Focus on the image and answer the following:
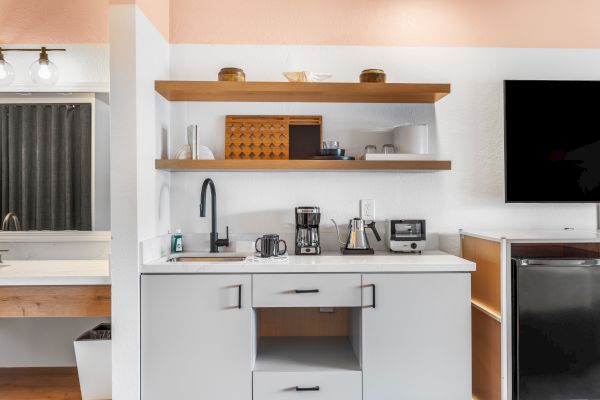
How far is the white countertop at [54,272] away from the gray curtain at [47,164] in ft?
0.76

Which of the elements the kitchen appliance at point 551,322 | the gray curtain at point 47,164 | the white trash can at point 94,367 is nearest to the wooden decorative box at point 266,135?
the gray curtain at point 47,164

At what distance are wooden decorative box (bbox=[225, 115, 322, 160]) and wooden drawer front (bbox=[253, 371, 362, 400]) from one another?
1.23m

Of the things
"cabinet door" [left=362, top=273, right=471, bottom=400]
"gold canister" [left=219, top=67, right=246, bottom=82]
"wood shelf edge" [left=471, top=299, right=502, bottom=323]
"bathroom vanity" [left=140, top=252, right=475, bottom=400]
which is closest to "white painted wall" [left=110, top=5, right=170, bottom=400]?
"bathroom vanity" [left=140, top=252, right=475, bottom=400]

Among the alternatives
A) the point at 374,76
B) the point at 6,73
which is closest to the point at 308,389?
the point at 374,76

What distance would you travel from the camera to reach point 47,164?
8.91ft

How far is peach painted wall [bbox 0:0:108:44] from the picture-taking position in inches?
108

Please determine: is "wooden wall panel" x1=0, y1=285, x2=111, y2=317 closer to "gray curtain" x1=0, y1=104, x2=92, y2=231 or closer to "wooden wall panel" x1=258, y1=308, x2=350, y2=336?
"gray curtain" x1=0, y1=104, x2=92, y2=231

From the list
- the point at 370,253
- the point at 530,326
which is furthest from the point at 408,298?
the point at 530,326

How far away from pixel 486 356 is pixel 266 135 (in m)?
1.76

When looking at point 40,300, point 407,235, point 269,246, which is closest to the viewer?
point 40,300

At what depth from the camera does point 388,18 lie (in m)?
2.80

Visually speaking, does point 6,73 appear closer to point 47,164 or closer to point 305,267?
point 47,164

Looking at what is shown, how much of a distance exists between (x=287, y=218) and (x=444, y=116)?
1.20 metres

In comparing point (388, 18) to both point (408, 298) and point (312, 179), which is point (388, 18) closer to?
point (312, 179)
